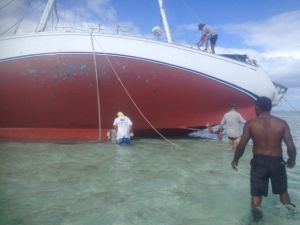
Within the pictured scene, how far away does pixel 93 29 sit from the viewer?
38.7ft

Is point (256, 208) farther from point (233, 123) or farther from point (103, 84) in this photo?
point (103, 84)

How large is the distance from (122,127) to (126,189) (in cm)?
564

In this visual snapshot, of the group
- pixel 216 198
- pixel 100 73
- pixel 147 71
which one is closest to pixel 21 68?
pixel 100 73

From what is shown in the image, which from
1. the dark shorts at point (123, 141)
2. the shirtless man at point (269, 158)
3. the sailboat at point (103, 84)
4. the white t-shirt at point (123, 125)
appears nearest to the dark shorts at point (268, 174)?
the shirtless man at point (269, 158)

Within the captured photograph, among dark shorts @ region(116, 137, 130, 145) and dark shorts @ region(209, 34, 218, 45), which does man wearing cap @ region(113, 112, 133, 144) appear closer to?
dark shorts @ region(116, 137, 130, 145)

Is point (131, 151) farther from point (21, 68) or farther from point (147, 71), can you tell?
point (21, 68)

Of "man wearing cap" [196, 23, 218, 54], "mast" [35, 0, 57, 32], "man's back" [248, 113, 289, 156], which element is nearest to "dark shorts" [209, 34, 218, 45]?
"man wearing cap" [196, 23, 218, 54]

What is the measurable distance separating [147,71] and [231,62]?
118 inches

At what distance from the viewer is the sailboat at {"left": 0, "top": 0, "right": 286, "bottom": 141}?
37.0 ft

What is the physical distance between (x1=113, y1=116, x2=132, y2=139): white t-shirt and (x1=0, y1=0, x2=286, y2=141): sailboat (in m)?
0.66

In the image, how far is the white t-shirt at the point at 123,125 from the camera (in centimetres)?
1141

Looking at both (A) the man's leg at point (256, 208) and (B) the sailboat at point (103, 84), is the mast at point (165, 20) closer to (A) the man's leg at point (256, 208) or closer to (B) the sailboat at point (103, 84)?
(B) the sailboat at point (103, 84)

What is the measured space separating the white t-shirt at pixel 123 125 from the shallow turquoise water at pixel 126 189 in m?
1.66

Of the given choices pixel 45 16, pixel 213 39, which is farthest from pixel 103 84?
pixel 213 39
